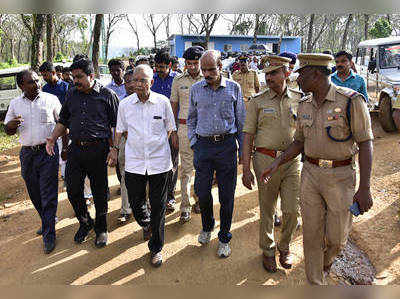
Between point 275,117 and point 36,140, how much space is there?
8.61 feet

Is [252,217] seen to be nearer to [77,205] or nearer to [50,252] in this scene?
[77,205]

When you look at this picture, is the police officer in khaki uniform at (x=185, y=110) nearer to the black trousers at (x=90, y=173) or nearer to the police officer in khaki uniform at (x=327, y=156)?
the black trousers at (x=90, y=173)

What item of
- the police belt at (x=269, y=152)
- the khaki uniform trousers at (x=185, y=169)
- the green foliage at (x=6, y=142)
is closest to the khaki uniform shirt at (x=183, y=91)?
the khaki uniform trousers at (x=185, y=169)

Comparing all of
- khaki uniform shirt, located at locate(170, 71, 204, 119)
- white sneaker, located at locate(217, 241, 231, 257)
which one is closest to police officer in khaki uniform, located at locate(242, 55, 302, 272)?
white sneaker, located at locate(217, 241, 231, 257)

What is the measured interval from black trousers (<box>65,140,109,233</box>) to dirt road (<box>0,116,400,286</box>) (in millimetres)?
418

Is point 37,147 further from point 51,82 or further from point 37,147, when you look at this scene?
point 51,82

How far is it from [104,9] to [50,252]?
11.1ft

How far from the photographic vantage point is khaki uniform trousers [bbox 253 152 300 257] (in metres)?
3.12

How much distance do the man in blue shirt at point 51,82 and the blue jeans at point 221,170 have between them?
3031 millimetres

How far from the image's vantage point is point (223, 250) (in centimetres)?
348

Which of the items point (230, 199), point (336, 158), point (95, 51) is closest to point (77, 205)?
point (230, 199)

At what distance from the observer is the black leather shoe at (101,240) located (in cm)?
379

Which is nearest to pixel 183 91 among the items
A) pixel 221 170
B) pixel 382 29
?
pixel 221 170

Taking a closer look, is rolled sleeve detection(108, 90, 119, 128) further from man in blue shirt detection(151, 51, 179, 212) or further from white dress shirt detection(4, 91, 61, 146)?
man in blue shirt detection(151, 51, 179, 212)
